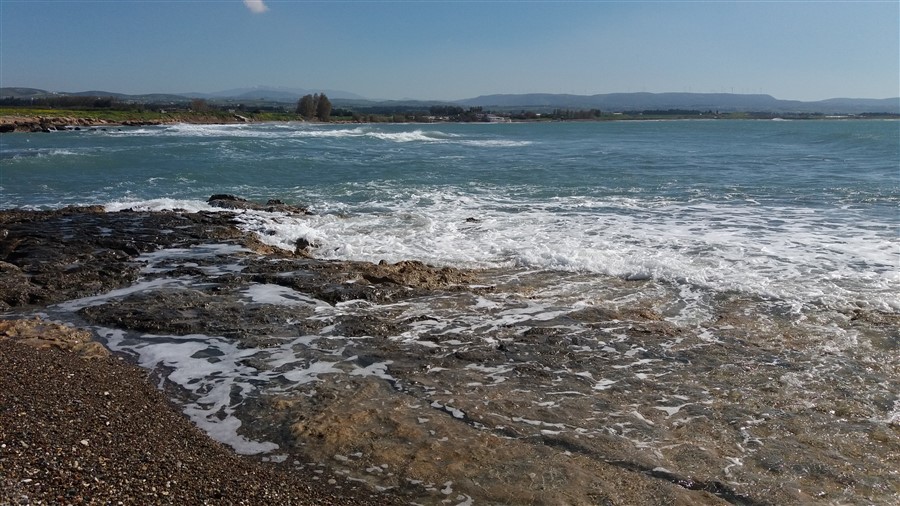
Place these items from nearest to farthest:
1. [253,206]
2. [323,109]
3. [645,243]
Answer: [645,243] < [253,206] < [323,109]

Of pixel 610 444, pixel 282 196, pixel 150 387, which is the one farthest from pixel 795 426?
pixel 282 196

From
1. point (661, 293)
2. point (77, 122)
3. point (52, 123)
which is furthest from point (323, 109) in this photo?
point (661, 293)

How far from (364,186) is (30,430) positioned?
17992mm

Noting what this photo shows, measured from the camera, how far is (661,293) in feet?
30.7

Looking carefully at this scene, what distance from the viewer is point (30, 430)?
4.68 metres

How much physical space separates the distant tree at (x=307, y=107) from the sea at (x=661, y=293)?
247 feet

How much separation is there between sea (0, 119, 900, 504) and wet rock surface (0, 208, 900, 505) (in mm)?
35

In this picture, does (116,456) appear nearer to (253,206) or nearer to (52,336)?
(52,336)

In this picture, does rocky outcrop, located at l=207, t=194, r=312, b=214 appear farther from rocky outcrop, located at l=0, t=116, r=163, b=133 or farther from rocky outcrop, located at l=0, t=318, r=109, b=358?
rocky outcrop, located at l=0, t=116, r=163, b=133

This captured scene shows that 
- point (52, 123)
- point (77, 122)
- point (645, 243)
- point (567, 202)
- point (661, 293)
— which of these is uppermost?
point (77, 122)

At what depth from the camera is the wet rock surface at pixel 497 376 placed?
4.82 m

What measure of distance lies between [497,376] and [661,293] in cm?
387

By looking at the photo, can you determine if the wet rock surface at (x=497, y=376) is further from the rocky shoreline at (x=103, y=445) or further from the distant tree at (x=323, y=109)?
the distant tree at (x=323, y=109)

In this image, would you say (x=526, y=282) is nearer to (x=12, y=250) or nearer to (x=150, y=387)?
(x=150, y=387)
